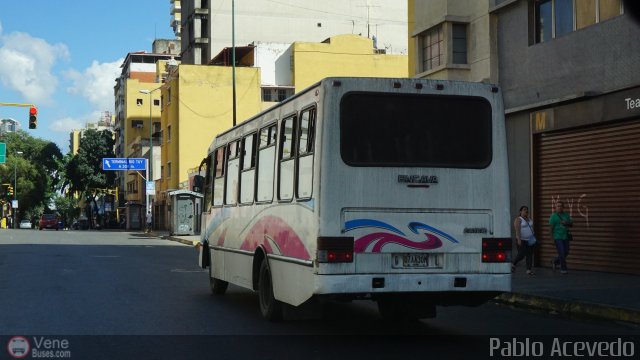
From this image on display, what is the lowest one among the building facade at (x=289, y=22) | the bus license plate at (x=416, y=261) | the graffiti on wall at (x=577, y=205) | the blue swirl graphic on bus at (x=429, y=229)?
the bus license plate at (x=416, y=261)

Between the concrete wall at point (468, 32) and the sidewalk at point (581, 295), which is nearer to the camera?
the sidewalk at point (581, 295)

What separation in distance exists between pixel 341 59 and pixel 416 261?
5501 centimetres

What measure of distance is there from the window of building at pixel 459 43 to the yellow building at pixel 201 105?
1590 inches

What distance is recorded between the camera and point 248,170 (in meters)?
11.8

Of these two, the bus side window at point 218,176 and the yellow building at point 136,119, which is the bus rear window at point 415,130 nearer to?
the bus side window at point 218,176

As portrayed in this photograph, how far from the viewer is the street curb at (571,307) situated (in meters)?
10.8

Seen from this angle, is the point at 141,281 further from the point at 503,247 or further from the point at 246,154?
the point at 503,247

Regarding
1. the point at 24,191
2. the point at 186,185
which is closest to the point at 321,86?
the point at 186,185

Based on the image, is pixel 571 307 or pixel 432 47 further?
pixel 432 47

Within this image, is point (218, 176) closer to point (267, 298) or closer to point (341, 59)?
point (267, 298)

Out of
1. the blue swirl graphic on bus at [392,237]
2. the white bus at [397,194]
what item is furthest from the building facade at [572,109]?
the blue swirl graphic on bus at [392,237]

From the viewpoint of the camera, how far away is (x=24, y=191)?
364 ft

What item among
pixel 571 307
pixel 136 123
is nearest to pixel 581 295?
pixel 571 307

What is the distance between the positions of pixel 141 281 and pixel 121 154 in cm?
9318
